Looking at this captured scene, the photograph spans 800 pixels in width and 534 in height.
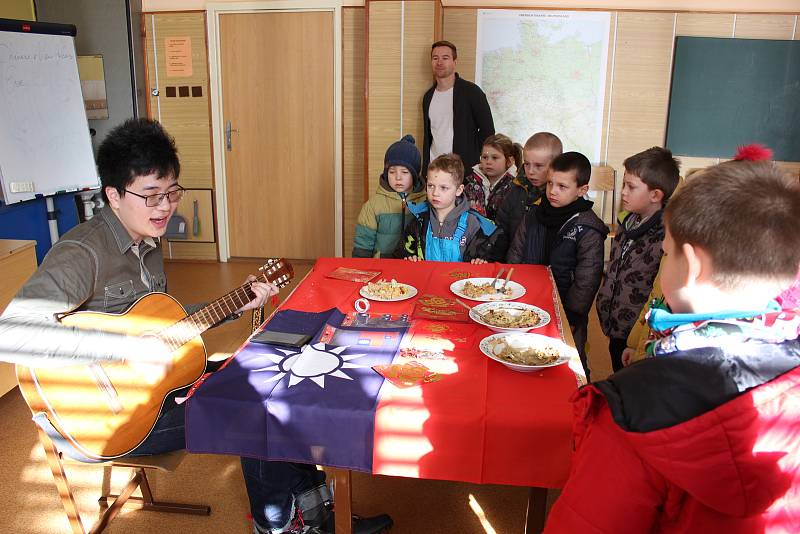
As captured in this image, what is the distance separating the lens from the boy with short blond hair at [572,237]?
2.48 m

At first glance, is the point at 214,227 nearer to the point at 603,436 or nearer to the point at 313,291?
the point at 313,291

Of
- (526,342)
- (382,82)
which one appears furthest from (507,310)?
(382,82)

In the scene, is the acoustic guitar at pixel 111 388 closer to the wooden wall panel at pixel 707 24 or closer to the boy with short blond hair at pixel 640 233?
the boy with short blond hair at pixel 640 233

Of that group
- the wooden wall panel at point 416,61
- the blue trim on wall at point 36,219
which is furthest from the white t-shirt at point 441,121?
the blue trim on wall at point 36,219

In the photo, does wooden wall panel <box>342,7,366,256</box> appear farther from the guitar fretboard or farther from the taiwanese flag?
the taiwanese flag

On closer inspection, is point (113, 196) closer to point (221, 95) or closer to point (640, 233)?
point (640, 233)

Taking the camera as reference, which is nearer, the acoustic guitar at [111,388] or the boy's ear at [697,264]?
the boy's ear at [697,264]

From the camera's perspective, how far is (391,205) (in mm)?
2961

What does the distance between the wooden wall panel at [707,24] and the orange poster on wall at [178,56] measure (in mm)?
3838

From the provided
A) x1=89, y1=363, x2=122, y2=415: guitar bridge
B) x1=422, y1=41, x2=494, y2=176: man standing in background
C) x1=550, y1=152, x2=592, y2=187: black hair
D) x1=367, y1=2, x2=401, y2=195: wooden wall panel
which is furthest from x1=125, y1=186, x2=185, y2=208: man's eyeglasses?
x1=367, y1=2, x2=401, y2=195: wooden wall panel

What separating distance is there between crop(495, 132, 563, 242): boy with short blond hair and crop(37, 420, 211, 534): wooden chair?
1.98 m

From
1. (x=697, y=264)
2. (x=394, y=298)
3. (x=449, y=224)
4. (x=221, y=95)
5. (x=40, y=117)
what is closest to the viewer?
(x=697, y=264)

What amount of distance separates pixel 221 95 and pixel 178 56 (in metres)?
0.45

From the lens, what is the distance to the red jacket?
798mm
